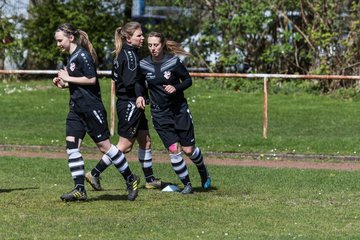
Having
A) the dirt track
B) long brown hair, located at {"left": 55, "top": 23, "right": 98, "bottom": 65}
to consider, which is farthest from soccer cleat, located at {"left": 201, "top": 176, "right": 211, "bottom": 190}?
the dirt track

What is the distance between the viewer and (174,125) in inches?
474

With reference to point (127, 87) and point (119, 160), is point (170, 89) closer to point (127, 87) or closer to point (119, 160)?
point (127, 87)

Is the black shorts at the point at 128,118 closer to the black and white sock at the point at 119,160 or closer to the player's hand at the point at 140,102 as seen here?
the player's hand at the point at 140,102

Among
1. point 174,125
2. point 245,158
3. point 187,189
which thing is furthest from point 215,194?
point 245,158

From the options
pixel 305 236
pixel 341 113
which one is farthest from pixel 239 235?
pixel 341 113

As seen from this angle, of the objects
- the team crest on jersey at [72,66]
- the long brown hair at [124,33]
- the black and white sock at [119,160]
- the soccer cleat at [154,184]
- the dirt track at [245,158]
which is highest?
the long brown hair at [124,33]

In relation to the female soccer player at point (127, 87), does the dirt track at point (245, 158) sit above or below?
below

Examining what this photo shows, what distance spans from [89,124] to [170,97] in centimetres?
117

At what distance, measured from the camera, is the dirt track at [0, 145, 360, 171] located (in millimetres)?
15922

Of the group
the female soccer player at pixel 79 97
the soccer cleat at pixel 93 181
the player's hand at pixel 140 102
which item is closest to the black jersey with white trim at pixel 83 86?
the female soccer player at pixel 79 97

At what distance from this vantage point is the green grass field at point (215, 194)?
9.58 metres

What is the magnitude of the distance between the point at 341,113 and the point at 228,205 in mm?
11475

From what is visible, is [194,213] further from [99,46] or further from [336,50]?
[99,46]

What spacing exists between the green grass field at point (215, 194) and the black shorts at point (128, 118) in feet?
2.30
